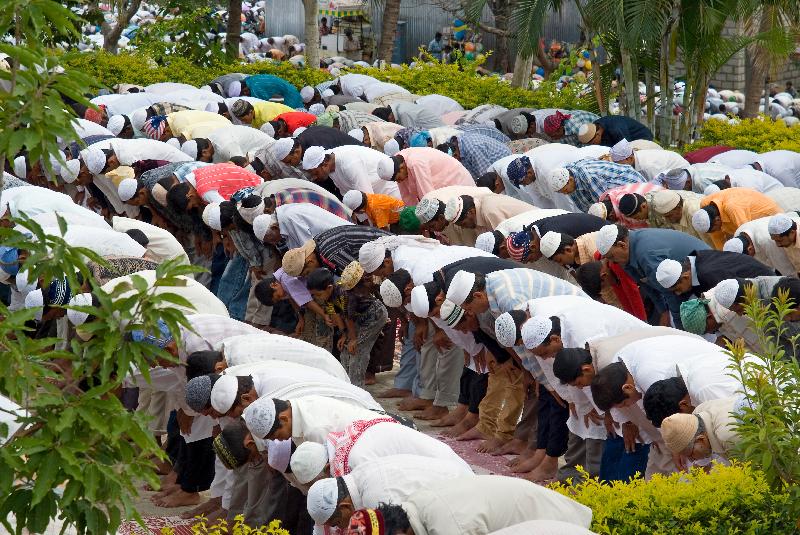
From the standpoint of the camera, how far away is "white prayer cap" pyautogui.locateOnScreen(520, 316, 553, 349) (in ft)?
23.8

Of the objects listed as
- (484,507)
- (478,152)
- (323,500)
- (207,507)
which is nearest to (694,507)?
(484,507)

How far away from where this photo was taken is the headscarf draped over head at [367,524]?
16.3 feet

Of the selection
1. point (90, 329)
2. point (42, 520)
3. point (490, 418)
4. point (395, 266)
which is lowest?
point (490, 418)

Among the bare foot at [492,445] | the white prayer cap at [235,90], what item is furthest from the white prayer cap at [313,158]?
the white prayer cap at [235,90]

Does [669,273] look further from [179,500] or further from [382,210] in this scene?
[179,500]

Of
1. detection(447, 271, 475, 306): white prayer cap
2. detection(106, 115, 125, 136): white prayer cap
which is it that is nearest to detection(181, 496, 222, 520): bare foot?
detection(447, 271, 475, 306): white prayer cap

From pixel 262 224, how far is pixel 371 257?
109cm

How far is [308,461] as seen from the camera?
5914 millimetres

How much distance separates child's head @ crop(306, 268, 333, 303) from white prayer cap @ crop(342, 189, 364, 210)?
1.49 metres

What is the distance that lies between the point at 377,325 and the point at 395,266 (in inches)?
19.2

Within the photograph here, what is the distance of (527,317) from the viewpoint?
7625 millimetres

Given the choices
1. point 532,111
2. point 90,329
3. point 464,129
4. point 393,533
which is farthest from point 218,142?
point 90,329

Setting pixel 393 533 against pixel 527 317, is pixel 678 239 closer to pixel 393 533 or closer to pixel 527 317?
pixel 527 317

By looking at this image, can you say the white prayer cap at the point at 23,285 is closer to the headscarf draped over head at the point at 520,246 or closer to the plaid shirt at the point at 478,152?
the headscarf draped over head at the point at 520,246
